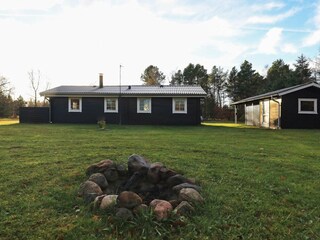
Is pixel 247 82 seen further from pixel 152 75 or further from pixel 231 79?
pixel 152 75

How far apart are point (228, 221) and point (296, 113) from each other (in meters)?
17.3

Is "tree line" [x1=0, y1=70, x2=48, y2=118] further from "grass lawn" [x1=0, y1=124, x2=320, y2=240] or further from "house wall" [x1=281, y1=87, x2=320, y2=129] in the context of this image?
"grass lawn" [x1=0, y1=124, x2=320, y2=240]

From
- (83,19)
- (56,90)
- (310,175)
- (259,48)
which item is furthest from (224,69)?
(310,175)

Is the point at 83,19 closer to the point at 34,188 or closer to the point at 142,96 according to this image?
the point at 34,188

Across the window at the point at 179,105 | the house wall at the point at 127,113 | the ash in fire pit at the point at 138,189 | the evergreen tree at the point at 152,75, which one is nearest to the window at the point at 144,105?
the house wall at the point at 127,113

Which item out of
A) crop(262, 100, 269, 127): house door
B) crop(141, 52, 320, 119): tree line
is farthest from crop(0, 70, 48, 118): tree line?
crop(262, 100, 269, 127): house door

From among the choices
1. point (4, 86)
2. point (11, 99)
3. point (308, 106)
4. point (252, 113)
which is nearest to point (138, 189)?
point (308, 106)

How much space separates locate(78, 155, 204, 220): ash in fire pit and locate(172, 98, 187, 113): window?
51.4 ft

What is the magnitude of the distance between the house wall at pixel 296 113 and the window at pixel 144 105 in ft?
28.7

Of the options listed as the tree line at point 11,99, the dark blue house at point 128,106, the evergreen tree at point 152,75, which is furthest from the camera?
the evergreen tree at point 152,75

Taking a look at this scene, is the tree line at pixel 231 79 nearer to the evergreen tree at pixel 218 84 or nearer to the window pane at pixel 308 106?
the evergreen tree at pixel 218 84

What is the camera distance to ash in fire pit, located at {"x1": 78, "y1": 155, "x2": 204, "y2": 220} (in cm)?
348

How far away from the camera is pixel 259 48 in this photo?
1980cm

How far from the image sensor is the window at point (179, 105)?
20.2m
